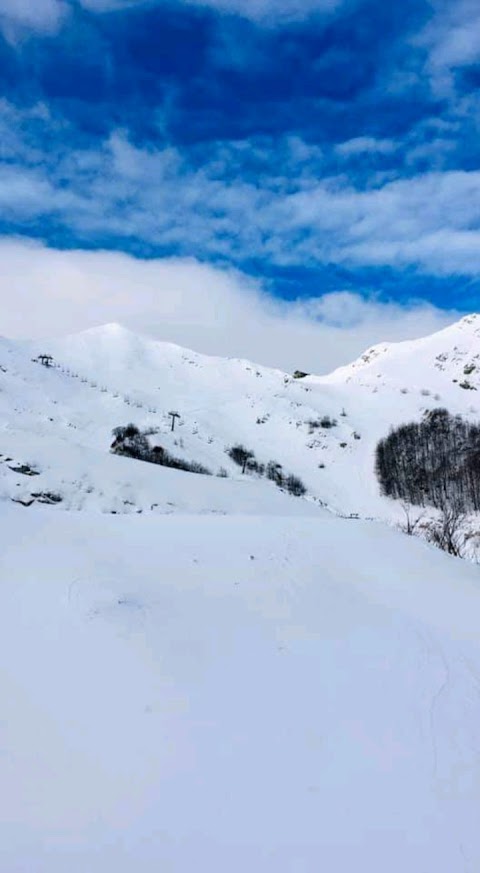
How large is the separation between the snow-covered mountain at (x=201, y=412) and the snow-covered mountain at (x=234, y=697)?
11244mm

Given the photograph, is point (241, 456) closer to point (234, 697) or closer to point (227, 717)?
Result: point (234, 697)

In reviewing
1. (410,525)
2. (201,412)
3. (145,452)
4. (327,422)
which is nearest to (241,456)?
(145,452)

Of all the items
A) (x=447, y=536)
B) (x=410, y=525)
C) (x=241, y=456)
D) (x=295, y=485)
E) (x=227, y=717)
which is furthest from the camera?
(x=241, y=456)

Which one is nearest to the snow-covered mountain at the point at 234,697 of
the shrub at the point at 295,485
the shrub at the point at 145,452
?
the shrub at the point at 145,452

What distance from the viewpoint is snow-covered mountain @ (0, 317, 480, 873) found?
191 inches

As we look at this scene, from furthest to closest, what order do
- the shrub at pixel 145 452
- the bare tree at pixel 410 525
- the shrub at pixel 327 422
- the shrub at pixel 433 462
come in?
the shrub at pixel 327 422, the shrub at pixel 433 462, the shrub at pixel 145 452, the bare tree at pixel 410 525

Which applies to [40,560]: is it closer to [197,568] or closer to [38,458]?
[197,568]

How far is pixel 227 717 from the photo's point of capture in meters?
6.71

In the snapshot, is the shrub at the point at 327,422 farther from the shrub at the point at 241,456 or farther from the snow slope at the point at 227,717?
the snow slope at the point at 227,717

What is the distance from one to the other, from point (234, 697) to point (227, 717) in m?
0.46

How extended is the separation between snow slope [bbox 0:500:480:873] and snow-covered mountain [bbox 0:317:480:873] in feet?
0.08

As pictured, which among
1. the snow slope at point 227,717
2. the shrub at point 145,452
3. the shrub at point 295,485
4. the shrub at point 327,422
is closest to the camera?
the snow slope at point 227,717

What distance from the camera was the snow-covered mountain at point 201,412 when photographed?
91.7ft

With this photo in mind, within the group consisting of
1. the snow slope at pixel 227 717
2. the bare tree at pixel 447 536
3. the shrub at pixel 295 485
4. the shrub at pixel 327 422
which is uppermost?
the shrub at pixel 327 422
